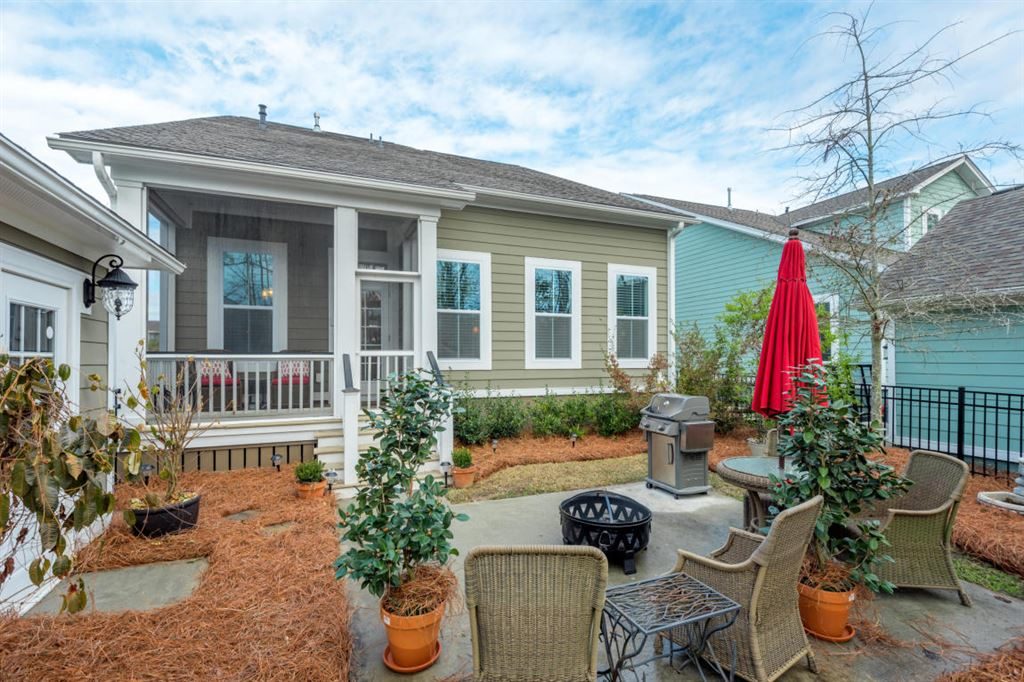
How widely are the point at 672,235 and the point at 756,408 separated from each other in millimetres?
5905

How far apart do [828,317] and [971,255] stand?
12.3 feet

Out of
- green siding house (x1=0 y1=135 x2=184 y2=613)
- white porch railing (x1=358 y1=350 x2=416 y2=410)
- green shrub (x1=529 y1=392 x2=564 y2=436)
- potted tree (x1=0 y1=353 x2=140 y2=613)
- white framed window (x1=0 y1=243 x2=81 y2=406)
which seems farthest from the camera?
green shrub (x1=529 y1=392 x2=564 y2=436)

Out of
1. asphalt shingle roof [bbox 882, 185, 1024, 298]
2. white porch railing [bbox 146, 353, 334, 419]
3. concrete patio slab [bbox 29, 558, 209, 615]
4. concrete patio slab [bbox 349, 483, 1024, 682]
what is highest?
asphalt shingle roof [bbox 882, 185, 1024, 298]

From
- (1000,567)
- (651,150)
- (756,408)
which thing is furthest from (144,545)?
(651,150)

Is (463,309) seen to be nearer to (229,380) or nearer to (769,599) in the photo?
(229,380)

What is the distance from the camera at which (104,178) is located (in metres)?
5.36

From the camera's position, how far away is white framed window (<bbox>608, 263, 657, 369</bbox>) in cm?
877

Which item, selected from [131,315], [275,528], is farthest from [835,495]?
[131,315]

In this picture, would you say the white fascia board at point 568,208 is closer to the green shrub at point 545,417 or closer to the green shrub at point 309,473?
the green shrub at point 545,417

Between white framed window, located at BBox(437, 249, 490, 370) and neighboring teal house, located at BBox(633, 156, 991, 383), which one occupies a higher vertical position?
neighboring teal house, located at BBox(633, 156, 991, 383)

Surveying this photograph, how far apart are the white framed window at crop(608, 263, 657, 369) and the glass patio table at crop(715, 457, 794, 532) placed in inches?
189

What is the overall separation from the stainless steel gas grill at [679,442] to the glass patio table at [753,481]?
1039 mm

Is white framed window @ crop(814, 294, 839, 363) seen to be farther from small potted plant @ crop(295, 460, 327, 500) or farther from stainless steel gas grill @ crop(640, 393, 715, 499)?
small potted plant @ crop(295, 460, 327, 500)

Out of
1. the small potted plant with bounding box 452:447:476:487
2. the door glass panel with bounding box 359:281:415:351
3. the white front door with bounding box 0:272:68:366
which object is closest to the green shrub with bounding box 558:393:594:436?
the small potted plant with bounding box 452:447:476:487
